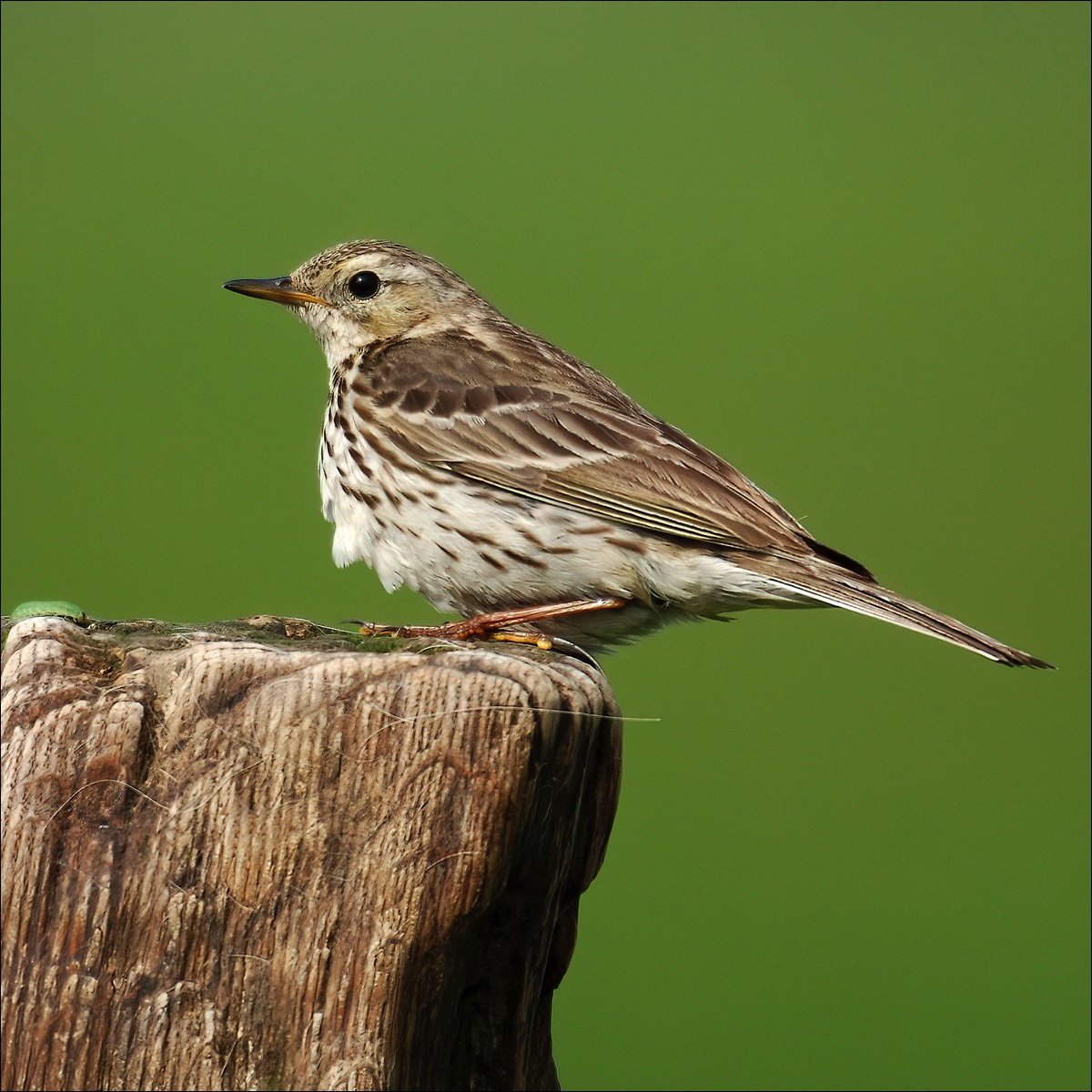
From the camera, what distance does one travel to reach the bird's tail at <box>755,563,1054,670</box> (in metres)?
4.90

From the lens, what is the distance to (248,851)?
3.15m

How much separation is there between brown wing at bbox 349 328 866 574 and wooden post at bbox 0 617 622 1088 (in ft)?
8.59

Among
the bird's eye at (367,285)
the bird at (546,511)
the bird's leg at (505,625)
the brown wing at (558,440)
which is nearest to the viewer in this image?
the bird's leg at (505,625)

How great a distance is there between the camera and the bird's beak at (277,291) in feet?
24.3

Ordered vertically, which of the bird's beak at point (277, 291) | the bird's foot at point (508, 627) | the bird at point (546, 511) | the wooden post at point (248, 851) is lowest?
the wooden post at point (248, 851)

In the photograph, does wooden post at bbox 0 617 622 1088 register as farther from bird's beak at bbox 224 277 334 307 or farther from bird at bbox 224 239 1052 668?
bird's beak at bbox 224 277 334 307

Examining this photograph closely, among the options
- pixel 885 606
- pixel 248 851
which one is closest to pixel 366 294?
pixel 885 606

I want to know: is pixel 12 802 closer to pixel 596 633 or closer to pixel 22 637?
pixel 22 637

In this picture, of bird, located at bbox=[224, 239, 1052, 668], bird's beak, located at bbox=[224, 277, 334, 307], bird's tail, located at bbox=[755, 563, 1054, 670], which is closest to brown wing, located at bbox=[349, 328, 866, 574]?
bird, located at bbox=[224, 239, 1052, 668]

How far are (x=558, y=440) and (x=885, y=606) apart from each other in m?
1.74

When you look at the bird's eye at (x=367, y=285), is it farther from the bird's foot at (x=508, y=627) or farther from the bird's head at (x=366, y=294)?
the bird's foot at (x=508, y=627)

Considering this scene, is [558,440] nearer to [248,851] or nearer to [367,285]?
[367,285]

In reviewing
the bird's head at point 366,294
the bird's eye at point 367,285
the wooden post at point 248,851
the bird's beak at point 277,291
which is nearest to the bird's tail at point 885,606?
the wooden post at point 248,851

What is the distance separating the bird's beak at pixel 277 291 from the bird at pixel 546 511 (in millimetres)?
654
